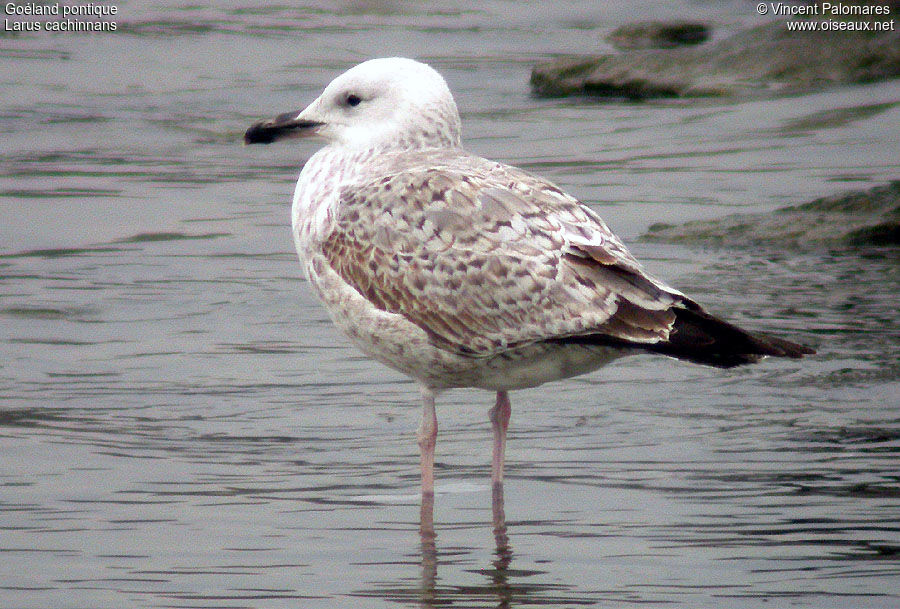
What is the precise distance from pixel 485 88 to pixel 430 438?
12.5 meters

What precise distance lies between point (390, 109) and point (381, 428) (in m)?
1.36

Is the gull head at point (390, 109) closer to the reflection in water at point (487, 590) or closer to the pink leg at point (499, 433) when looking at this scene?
the pink leg at point (499, 433)

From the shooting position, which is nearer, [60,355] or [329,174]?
[329,174]

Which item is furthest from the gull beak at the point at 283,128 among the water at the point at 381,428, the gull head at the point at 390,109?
the water at the point at 381,428

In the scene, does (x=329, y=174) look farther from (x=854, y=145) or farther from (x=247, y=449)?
(x=854, y=145)

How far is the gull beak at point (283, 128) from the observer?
6.84 m

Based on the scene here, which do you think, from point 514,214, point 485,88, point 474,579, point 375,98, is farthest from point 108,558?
point 485,88

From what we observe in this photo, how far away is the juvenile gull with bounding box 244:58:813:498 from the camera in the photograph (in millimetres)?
5484

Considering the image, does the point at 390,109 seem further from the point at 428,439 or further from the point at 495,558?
the point at 495,558

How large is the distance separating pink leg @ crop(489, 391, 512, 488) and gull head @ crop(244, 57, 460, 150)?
1.10 meters

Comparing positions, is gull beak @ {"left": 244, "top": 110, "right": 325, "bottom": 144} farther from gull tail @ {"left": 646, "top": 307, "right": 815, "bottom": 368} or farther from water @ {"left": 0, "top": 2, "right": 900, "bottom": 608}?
gull tail @ {"left": 646, "top": 307, "right": 815, "bottom": 368}

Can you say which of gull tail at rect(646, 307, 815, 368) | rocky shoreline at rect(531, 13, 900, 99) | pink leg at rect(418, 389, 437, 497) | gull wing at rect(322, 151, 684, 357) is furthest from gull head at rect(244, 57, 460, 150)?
rocky shoreline at rect(531, 13, 900, 99)

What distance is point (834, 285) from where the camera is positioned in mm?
9461

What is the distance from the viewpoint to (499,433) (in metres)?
6.26
